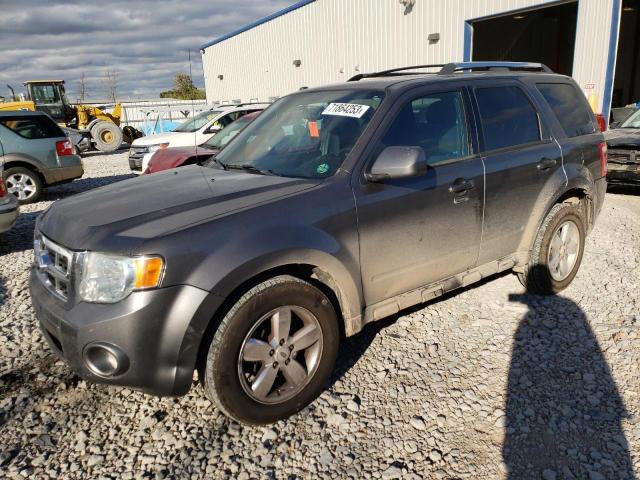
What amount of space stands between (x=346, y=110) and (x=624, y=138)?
7096 millimetres

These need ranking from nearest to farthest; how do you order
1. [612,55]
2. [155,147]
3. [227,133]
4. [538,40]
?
[227,133] < [612,55] < [155,147] < [538,40]

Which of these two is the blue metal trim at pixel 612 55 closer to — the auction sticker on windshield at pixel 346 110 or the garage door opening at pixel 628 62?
the auction sticker on windshield at pixel 346 110

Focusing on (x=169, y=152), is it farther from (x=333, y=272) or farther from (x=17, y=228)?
(x=333, y=272)

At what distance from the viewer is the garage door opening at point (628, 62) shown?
23078 millimetres

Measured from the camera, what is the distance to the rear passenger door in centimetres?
Result: 362

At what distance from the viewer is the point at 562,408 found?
Result: 2828 millimetres

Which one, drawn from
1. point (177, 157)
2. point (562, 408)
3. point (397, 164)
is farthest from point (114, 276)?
point (177, 157)

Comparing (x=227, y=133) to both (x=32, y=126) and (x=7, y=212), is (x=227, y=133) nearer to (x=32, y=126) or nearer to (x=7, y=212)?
(x=32, y=126)

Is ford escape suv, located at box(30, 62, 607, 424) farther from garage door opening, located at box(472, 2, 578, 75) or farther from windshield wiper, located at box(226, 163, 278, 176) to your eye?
garage door opening, located at box(472, 2, 578, 75)

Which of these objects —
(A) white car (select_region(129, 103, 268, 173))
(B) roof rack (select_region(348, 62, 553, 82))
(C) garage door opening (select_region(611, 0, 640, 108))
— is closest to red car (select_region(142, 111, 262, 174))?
(A) white car (select_region(129, 103, 268, 173))

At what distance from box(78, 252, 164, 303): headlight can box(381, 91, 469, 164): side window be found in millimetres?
1606

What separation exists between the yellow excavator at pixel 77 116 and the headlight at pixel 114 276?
20267 mm

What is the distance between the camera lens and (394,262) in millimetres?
3129

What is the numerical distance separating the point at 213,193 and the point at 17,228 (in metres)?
6.31
